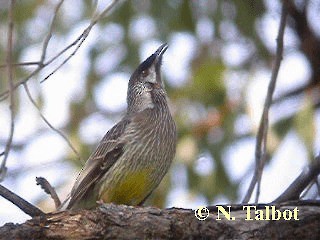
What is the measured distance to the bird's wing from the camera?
5.09 metres

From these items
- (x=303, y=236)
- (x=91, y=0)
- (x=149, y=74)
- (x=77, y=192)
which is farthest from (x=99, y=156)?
(x=91, y=0)

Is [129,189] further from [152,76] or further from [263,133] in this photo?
[152,76]

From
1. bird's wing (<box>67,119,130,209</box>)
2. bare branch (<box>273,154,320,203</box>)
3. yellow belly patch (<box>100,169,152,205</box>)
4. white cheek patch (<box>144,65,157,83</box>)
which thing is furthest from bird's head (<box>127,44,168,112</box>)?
bare branch (<box>273,154,320,203</box>)

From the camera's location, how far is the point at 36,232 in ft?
11.7

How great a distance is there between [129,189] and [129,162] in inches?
7.8

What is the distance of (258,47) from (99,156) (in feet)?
7.93

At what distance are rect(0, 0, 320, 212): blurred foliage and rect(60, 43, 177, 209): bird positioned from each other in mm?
1202

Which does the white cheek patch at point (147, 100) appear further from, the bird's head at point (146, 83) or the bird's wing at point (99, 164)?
the bird's wing at point (99, 164)

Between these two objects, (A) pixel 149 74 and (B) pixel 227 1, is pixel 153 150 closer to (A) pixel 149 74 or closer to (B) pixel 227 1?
(A) pixel 149 74
